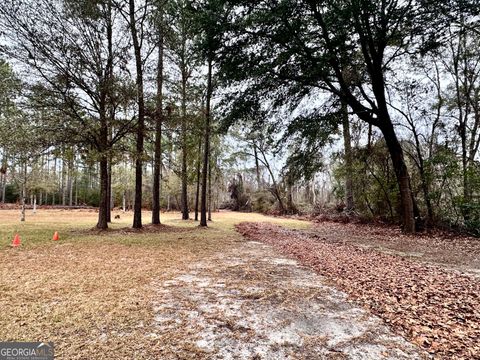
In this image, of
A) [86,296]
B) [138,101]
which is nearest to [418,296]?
[86,296]

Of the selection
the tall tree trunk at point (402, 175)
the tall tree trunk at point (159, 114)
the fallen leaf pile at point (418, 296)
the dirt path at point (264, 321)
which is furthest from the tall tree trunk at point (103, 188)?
the tall tree trunk at point (402, 175)

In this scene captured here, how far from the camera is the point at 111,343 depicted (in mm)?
2066

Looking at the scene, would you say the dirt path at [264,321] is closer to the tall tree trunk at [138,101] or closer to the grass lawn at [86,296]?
the grass lawn at [86,296]

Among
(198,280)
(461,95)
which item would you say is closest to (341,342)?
(198,280)

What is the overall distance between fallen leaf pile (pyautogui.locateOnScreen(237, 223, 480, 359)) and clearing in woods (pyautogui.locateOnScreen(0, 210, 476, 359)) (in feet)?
0.61

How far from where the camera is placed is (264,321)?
2510 mm

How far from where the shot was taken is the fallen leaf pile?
85.9 inches

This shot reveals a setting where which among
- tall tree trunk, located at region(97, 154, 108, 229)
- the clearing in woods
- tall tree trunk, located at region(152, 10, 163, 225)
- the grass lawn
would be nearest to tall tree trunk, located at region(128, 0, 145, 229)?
tall tree trunk, located at region(152, 10, 163, 225)

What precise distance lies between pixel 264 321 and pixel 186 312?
32.2 inches

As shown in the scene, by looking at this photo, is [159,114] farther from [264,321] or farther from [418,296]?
[418,296]

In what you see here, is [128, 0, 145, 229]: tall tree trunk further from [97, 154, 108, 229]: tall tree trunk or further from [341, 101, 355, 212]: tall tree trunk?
[341, 101, 355, 212]: tall tree trunk

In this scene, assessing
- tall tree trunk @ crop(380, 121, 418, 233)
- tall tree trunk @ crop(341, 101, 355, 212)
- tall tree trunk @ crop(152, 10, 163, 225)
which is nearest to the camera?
tall tree trunk @ crop(152, 10, 163, 225)

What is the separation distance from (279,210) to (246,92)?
63.7 feet

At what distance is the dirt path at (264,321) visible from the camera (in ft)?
6.60
